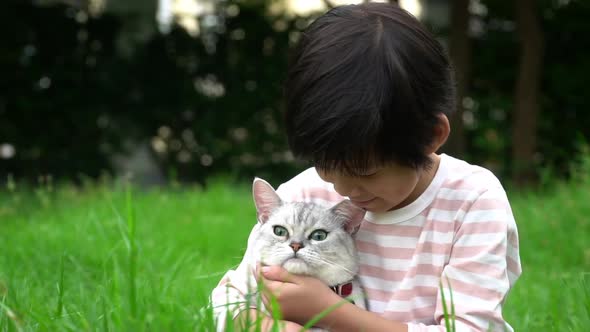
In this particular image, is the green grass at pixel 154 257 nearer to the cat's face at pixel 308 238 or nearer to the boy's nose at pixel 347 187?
the cat's face at pixel 308 238

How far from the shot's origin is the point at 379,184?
1979 mm

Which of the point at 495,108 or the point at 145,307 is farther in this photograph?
the point at 495,108

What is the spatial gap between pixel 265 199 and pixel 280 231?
0.15 m

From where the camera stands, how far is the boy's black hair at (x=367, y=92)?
1.83 m

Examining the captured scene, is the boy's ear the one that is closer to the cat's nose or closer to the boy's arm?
the cat's nose

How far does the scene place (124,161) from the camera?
8.56 meters

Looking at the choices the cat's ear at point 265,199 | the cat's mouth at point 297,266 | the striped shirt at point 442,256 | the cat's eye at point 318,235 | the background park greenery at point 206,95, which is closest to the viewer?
the striped shirt at point 442,256

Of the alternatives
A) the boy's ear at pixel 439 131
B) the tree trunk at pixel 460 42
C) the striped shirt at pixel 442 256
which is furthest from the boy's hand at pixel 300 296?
the tree trunk at pixel 460 42

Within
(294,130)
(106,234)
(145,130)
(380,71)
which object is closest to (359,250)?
(294,130)

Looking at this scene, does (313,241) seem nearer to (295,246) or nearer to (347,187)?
(295,246)

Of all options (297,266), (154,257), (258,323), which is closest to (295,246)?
(297,266)

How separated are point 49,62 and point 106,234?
4.77 m

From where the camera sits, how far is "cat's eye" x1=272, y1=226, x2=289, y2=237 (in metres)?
2.18

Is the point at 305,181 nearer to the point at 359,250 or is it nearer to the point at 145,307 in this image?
the point at 359,250
